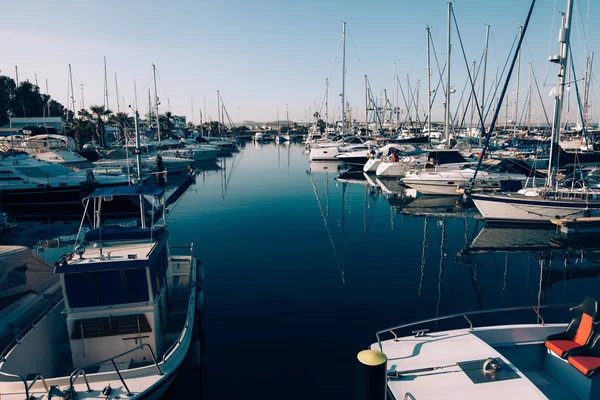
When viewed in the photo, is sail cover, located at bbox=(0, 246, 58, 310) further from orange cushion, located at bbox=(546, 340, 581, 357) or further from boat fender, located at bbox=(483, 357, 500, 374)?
orange cushion, located at bbox=(546, 340, 581, 357)

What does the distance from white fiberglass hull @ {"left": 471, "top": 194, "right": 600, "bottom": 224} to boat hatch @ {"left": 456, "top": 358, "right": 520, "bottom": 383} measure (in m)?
17.8

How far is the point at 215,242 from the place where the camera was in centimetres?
1998

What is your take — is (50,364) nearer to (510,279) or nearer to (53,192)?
(510,279)

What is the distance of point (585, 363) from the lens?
21.3 feet

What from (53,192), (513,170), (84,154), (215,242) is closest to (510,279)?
(215,242)

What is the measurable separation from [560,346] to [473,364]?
1889 millimetres

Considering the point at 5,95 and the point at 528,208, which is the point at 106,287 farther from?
the point at 5,95

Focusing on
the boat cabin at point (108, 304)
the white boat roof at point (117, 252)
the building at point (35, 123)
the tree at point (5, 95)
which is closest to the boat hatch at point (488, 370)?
the boat cabin at point (108, 304)

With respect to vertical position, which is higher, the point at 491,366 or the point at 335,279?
the point at 491,366

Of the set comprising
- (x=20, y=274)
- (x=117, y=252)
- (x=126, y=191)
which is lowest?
(x=20, y=274)

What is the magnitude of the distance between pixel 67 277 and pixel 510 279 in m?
14.8

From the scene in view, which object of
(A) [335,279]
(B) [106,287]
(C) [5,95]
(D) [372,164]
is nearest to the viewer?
(B) [106,287]

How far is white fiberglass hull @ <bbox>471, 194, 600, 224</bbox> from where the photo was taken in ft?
69.1

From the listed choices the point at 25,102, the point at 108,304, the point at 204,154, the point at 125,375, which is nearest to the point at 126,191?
the point at 108,304
